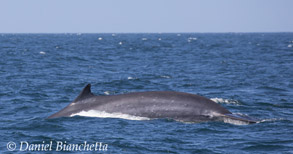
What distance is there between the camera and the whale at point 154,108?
13.9 meters

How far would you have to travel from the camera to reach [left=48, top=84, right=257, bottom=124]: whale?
1395 centimetres

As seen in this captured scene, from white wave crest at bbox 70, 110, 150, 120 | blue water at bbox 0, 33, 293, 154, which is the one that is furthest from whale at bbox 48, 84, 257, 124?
blue water at bbox 0, 33, 293, 154

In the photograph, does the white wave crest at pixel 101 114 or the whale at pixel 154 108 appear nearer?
the whale at pixel 154 108

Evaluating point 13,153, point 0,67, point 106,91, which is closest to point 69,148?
point 13,153

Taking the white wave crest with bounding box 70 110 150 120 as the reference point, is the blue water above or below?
below

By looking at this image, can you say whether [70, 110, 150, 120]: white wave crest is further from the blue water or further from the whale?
the blue water

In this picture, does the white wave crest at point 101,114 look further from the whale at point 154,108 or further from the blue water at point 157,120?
the blue water at point 157,120

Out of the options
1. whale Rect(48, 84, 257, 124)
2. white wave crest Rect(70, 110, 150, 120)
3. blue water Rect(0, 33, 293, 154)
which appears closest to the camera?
blue water Rect(0, 33, 293, 154)

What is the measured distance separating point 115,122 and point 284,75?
19.3 metres

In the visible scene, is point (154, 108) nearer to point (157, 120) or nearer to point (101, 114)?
point (157, 120)

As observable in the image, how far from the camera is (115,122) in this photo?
559 inches

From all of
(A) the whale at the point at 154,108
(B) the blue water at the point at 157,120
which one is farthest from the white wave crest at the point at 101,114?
(B) the blue water at the point at 157,120

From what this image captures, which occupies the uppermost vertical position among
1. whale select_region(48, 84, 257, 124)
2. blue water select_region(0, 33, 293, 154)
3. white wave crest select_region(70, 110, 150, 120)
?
whale select_region(48, 84, 257, 124)

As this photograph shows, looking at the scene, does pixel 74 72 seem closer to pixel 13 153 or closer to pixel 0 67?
pixel 0 67
